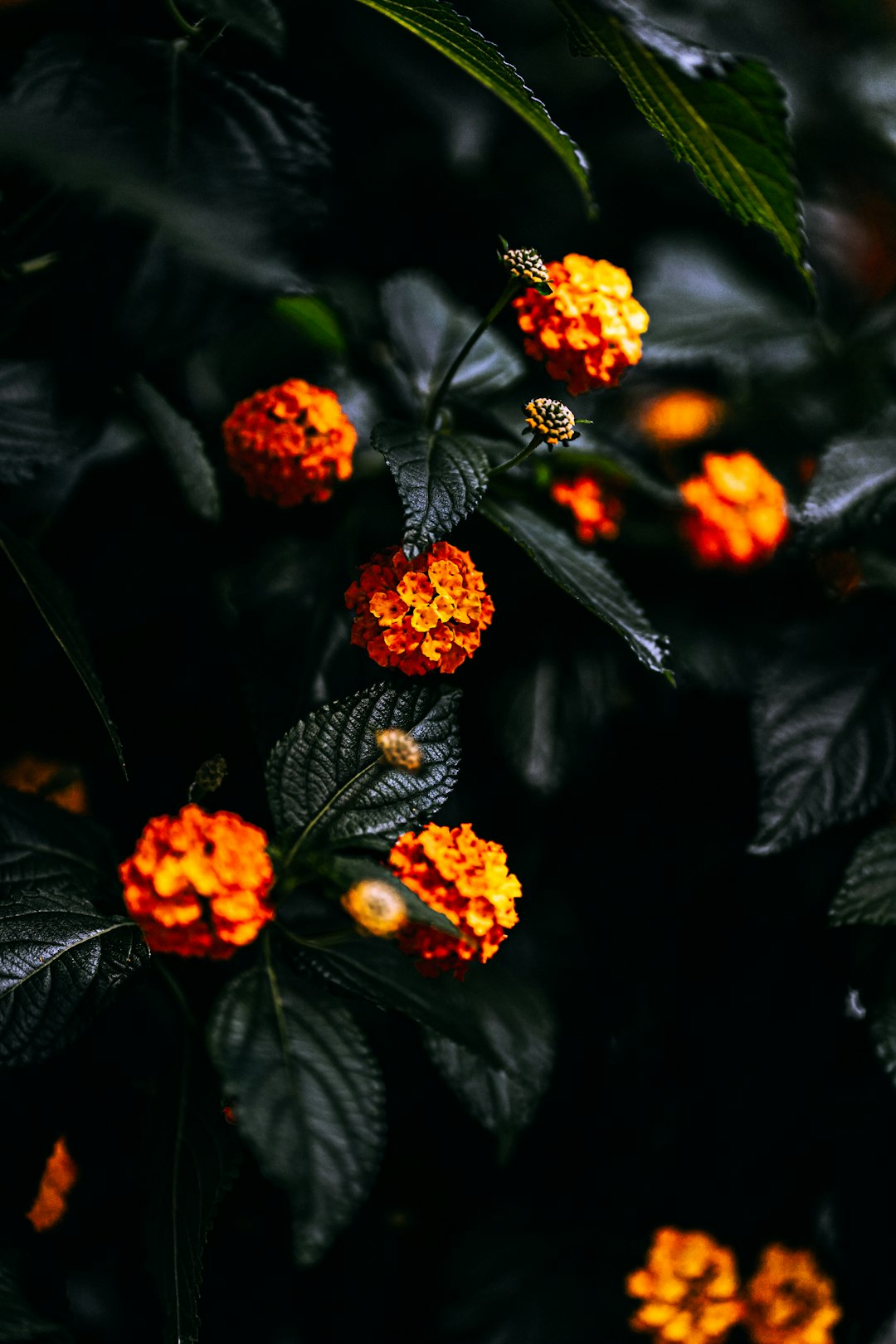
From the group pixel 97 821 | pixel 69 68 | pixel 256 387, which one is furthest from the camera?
pixel 256 387

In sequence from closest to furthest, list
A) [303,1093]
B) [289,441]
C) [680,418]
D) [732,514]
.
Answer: [303,1093] < [289,441] < [732,514] < [680,418]

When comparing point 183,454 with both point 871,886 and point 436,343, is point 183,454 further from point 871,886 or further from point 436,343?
point 871,886

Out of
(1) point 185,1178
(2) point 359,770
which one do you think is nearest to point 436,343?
(2) point 359,770

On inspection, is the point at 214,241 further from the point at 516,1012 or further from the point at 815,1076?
the point at 815,1076

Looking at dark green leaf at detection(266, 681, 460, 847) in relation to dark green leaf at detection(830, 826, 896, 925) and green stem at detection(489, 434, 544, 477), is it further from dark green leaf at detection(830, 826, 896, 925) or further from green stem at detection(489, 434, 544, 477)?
dark green leaf at detection(830, 826, 896, 925)

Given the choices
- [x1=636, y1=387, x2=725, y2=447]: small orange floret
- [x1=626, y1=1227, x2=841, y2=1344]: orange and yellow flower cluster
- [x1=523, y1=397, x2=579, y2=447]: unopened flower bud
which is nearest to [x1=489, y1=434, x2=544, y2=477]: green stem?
[x1=523, y1=397, x2=579, y2=447]: unopened flower bud

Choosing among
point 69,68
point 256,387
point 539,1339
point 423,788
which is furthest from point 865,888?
point 69,68
